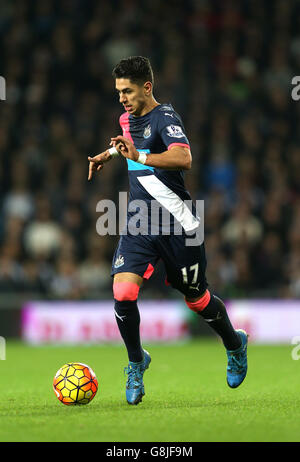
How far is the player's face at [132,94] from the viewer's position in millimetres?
6086

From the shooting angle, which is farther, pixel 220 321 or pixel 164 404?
pixel 220 321

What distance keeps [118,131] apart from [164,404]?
825 cm

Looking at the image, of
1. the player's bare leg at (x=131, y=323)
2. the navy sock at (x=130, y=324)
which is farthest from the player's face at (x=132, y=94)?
the navy sock at (x=130, y=324)

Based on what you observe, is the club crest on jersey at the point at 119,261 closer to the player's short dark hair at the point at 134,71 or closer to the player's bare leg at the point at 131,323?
the player's bare leg at the point at 131,323

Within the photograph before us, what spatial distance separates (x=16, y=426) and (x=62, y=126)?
9439 mm

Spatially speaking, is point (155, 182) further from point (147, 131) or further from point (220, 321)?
point (220, 321)

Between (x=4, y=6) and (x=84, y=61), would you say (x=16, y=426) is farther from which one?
(x=4, y=6)

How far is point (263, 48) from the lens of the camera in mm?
15148

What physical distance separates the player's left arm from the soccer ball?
56.7 inches

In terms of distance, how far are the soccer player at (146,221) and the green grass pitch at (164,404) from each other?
0.46 m

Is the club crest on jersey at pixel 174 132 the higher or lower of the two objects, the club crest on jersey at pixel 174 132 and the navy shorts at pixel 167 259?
the higher

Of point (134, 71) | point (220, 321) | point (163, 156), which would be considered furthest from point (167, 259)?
point (134, 71)

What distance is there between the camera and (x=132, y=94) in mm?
6109
